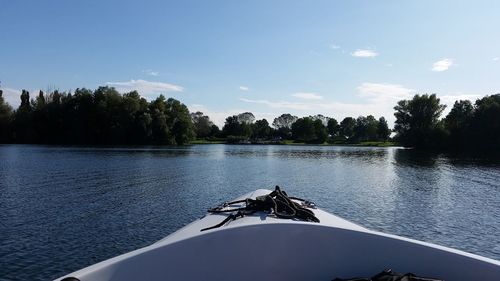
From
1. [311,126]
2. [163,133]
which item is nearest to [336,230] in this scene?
[163,133]

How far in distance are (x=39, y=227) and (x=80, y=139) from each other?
279ft

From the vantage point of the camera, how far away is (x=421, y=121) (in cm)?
9275

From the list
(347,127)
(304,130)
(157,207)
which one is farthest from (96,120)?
(347,127)

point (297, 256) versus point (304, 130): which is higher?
point (304, 130)

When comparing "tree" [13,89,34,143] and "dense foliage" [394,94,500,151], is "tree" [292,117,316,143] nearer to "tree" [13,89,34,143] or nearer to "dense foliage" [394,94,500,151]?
"dense foliage" [394,94,500,151]

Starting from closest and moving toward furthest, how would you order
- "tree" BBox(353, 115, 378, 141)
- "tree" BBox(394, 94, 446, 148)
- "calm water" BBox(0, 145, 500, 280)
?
"calm water" BBox(0, 145, 500, 280)
"tree" BBox(394, 94, 446, 148)
"tree" BBox(353, 115, 378, 141)

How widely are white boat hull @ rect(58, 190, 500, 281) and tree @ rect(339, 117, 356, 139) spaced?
159041mm

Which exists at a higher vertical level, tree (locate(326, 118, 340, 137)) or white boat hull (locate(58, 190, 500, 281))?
tree (locate(326, 118, 340, 137))

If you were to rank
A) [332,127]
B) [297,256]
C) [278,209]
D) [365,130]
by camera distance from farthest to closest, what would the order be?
1. [332,127]
2. [365,130]
3. [278,209]
4. [297,256]

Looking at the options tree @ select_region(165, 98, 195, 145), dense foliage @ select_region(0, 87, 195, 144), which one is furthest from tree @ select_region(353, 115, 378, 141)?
dense foliage @ select_region(0, 87, 195, 144)

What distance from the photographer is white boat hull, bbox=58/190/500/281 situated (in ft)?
11.1

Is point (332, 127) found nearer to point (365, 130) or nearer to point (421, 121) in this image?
point (365, 130)

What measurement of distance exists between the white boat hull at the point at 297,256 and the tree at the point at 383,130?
14931cm

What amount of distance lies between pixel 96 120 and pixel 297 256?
94483mm
